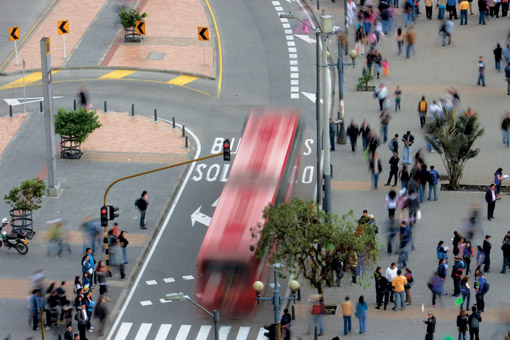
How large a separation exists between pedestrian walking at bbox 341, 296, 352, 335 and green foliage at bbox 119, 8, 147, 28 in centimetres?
3347

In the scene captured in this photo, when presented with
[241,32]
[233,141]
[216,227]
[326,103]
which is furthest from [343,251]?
[241,32]

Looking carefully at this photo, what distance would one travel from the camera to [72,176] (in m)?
62.5

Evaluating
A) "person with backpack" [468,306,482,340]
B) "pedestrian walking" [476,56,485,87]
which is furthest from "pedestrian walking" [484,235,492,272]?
"pedestrian walking" [476,56,485,87]

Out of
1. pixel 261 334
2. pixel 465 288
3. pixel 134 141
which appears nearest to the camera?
Result: pixel 261 334

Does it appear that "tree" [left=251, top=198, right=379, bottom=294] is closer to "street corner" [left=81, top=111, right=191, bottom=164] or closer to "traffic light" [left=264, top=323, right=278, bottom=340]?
"traffic light" [left=264, top=323, right=278, bottom=340]

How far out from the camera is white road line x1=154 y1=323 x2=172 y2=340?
1945 inches

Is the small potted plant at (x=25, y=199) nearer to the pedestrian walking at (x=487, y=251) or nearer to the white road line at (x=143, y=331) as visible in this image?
the white road line at (x=143, y=331)

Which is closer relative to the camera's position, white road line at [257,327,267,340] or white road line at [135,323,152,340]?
white road line at [257,327,267,340]

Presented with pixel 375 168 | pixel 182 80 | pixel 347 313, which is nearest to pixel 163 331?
pixel 347 313

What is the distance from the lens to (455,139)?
194 ft

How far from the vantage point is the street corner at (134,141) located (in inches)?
2530

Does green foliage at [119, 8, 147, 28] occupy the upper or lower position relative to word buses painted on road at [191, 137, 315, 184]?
upper

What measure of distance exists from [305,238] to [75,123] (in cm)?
1824

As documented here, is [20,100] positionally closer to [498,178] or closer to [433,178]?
[433,178]
